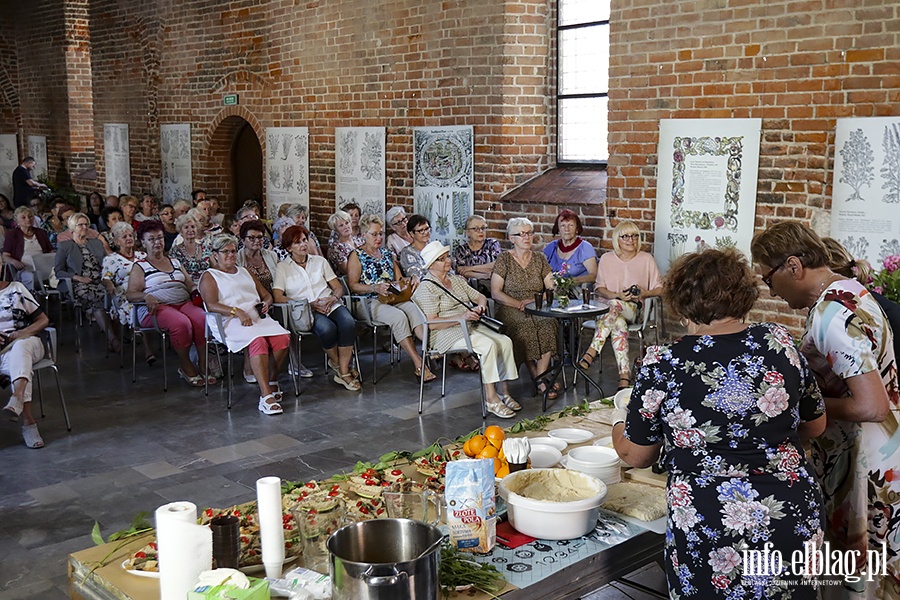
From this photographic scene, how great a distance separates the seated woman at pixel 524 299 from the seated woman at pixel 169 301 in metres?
2.40

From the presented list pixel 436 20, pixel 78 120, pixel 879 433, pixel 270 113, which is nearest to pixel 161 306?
pixel 436 20

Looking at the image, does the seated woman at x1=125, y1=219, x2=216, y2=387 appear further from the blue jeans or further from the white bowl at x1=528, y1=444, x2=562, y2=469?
the white bowl at x1=528, y1=444, x2=562, y2=469

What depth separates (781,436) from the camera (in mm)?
2402

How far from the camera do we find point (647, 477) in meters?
2.90

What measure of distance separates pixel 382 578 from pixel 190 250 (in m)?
6.60

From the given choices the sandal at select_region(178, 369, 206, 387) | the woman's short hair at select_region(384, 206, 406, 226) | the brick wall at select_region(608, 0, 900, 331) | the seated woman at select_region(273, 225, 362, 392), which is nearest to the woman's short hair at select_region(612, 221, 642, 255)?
the brick wall at select_region(608, 0, 900, 331)

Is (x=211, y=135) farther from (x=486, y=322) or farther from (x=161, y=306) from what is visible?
(x=486, y=322)

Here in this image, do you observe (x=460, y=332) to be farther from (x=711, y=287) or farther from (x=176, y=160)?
(x=176, y=160)

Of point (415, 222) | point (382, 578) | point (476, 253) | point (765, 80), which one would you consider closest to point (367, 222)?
point (415, 222)

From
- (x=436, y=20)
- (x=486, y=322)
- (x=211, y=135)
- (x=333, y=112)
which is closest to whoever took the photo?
(x=486, y=322)

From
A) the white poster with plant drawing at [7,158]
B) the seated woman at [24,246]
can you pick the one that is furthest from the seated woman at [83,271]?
the white poster with plant drawing at [7,158]

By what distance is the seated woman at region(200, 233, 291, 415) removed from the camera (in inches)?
268

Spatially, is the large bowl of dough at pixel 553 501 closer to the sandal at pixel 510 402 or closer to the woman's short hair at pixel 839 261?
the woman's short hair at pixel 839 261

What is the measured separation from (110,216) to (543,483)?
840 centimetres
